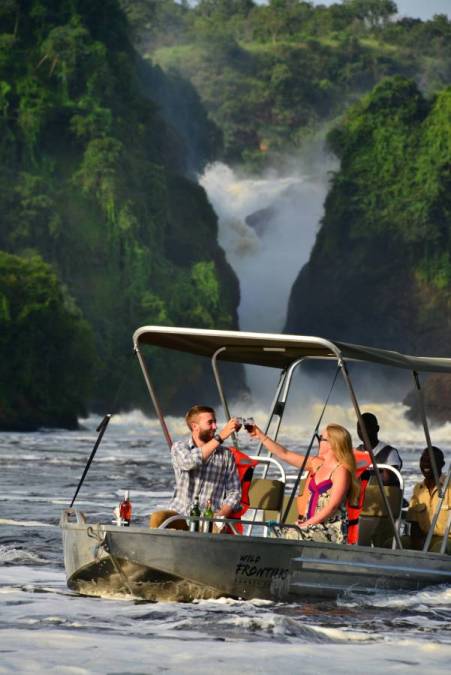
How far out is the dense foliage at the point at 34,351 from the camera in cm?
6781

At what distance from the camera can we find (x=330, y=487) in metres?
12.5

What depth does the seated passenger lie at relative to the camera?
12.0 meters

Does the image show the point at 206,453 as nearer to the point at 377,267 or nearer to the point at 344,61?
the point at 377,267

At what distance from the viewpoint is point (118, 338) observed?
83.2 meters

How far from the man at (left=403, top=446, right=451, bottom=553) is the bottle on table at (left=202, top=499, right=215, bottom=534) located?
7.66 feet

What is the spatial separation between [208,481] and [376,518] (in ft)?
6.67

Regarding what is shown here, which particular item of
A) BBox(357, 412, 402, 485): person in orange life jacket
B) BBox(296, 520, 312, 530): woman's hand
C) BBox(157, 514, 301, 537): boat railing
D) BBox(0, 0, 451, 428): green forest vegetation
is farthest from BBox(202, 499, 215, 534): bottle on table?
BBox(0, 0, 451, 428): green forest vegetation

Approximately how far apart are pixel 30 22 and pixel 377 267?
2666 centimetres

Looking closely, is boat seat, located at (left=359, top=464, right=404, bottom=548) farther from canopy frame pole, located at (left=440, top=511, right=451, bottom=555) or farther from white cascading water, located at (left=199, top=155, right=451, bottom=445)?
white cascading water, located at (left=199, top=155, right=451, bottom=445)

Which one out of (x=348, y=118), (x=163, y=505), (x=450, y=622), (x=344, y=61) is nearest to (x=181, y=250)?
(x=348, y=118)

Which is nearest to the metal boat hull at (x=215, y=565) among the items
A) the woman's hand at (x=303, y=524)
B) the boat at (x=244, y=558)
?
the boat at (x=244, y=558)

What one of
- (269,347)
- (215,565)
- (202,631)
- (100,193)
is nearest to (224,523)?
(215,565)

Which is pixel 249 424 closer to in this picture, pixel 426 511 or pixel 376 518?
pixel 376 518

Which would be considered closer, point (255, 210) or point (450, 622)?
point (450, 622)
